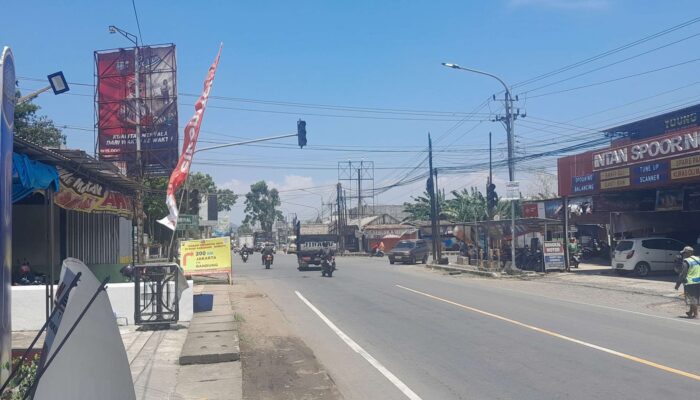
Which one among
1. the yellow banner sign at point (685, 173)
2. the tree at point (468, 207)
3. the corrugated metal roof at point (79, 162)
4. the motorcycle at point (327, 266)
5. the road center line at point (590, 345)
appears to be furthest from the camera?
the tree at point (468, 207)

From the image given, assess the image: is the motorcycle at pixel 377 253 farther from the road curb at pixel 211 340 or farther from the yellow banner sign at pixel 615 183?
the road curb at pixel 211 340

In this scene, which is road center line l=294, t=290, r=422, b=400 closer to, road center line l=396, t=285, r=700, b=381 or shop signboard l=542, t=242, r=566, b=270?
road center line l=396, t=285, r=700, b=381

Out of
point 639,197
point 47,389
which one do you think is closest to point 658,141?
point 639,197

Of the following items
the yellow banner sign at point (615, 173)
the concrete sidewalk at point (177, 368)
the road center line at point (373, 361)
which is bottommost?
the road center line at point (373, 361)

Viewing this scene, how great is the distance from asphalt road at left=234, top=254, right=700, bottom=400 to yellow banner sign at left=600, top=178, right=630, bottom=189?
9.88m

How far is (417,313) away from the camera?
15.8 metres

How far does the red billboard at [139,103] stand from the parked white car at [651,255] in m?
22.3

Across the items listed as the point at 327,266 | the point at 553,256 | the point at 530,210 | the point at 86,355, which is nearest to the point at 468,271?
the point at 553,256

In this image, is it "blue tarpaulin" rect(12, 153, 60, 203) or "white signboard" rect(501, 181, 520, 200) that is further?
"white signboard" rect(501, 181, 520, 200)

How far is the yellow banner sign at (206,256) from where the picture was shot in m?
23.3

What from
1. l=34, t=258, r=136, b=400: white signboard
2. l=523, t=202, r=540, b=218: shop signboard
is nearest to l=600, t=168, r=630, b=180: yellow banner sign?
l=523, t=202, r=540, b=218: shop signboard

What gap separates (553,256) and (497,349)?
21089 millimetres

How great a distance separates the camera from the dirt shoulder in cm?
814

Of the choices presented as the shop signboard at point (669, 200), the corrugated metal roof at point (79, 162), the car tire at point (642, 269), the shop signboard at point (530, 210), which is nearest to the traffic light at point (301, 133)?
the corrugated metal roof at point (79, 162)
